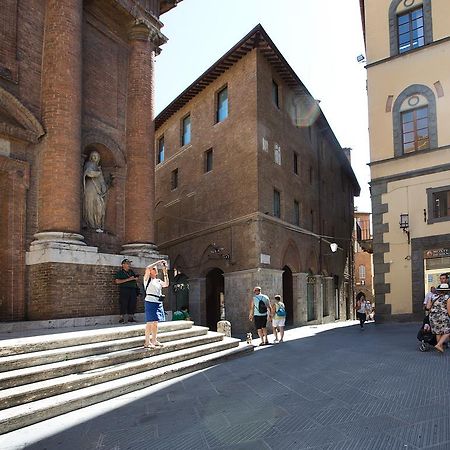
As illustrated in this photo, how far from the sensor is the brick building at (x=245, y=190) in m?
19.7

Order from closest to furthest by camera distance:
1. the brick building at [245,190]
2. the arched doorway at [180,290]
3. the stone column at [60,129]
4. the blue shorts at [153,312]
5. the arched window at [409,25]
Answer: the blue shorts at [153,312]
the stone column at [60,129]
the arched window at [409,25]
the brick building at [245,190]
the arched doorway at [180,290]

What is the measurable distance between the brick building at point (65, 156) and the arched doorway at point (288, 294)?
1154cm

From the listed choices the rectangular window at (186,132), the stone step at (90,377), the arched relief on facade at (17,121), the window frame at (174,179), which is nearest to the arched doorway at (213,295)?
the window frame at (174,179)

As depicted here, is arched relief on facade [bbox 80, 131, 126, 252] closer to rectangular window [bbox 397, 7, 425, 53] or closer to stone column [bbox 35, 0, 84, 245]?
stone column [bbox 35, 0, 84, 245]

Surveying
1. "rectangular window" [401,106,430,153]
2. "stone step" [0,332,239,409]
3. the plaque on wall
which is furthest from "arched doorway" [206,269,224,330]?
"stone step" [0,332,239,409]

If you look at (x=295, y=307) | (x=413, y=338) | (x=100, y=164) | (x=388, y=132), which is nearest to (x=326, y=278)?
(x=295, y=307)

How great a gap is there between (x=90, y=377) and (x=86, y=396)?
1.56 ft

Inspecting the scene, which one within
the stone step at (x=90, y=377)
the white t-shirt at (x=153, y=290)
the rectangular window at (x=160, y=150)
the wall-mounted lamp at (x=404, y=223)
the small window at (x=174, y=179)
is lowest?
the stone step at (x=90, y=377)

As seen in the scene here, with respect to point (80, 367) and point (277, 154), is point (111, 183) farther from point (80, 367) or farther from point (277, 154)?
point (277, 154)

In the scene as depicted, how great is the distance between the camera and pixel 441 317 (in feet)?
29.8

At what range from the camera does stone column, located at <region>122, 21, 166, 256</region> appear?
1276 centimetres

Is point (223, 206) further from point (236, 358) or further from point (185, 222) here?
point (236, 358)

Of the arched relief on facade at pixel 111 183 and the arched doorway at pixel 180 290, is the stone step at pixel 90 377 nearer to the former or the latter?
the arched relief on facade at pixel 111 183

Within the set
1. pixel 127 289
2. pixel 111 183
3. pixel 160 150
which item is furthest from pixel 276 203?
pixel 127 289
